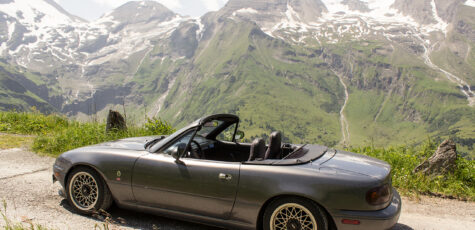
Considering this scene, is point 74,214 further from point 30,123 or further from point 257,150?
point 30,123

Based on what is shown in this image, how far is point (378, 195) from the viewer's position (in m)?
3.86

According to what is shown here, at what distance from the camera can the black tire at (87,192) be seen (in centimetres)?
485

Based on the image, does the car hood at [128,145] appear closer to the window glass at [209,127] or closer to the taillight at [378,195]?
the window glass at [209,127]

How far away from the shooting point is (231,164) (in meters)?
4.33

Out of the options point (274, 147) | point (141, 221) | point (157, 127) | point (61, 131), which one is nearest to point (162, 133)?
point (157, 127)

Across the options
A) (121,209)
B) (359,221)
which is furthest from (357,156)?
(121,209)

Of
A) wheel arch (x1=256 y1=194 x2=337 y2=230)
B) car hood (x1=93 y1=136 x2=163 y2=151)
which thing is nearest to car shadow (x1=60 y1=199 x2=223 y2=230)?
wheel arch (x1=256 y1=194 x2=337 y2=230)

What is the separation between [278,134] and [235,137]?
1.09 meters

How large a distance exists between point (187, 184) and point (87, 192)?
1643mm

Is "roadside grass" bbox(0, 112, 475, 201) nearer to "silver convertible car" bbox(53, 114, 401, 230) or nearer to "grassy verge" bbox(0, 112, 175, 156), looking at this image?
"grassy verge" bbox(0, 112, 175, 156)

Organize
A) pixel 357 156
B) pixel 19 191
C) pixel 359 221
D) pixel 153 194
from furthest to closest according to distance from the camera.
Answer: pixel 19 191, pixel 357 156, pixel 153 194, pixel 359 221

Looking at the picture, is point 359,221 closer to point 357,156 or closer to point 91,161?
point 357,156

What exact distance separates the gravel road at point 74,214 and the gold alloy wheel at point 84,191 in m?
0.18

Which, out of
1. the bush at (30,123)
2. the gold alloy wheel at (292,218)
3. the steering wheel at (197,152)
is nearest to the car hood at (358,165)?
the gold alloy wheel at (292,218)
